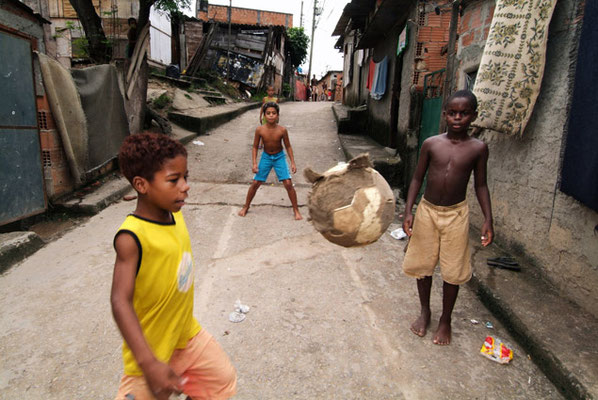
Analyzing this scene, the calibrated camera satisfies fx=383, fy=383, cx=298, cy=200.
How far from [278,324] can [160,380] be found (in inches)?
63.5

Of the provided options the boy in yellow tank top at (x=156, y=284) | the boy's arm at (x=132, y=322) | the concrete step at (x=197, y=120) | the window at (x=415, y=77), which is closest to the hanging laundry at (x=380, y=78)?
the window at (x=415, y=77)

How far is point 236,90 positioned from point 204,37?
10.8ft

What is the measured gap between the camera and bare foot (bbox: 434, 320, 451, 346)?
2550 millimetres

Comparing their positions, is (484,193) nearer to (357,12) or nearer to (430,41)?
(430,41)

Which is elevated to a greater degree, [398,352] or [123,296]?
[123,296]

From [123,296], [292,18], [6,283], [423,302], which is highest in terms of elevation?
[292,18]

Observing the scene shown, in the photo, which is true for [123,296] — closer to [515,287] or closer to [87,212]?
[515,287]

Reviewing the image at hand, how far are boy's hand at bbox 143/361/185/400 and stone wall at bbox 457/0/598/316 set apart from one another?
9.10ft

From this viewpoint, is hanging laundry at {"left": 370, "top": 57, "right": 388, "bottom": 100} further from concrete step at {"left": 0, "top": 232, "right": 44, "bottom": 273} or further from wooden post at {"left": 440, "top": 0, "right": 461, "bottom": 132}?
concrete step at {"left": 0, "top": 232, "right": 44, "bottom": 273}

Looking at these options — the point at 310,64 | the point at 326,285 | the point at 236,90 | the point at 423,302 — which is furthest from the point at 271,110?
the point at 310,64

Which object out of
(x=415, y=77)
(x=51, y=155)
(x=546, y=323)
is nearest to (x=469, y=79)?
(x=415, y=77)

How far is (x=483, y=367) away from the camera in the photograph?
2340 mm

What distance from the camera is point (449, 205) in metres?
2.47

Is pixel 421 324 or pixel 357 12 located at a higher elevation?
pixel 357 12
